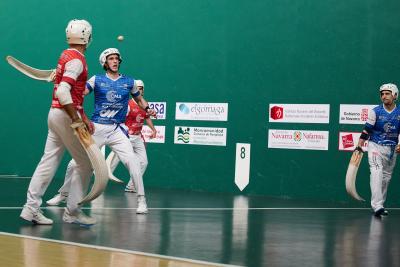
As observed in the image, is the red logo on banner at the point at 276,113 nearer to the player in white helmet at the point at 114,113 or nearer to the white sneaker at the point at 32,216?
the player in white helmet at the point at 114,113

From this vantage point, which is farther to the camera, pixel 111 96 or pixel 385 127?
pixel 385 127

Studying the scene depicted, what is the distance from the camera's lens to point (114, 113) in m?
9.27

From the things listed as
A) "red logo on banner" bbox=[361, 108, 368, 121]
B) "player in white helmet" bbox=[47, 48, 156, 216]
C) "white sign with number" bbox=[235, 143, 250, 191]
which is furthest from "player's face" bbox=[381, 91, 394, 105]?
"white sign with number" bbox=[235, 143, 250, 191]

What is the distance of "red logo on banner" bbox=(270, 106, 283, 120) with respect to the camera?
13.1 meters

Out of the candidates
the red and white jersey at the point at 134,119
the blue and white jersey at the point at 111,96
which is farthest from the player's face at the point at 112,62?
the red and white jersey at the point at 134,119

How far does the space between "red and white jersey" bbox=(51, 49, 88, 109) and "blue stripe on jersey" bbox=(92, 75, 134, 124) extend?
169cm

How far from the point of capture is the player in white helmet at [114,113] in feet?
29.7

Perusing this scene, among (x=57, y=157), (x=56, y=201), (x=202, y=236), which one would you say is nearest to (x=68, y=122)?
(x=57, y=157)

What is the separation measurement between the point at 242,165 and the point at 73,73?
21.3 feet

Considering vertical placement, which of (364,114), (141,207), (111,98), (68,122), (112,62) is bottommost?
(141,207)

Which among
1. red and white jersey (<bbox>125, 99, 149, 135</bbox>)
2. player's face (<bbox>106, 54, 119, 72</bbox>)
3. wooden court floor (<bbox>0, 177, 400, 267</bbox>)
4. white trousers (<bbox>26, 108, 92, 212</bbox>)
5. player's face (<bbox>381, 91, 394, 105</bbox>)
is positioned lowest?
wooden court floor (<bbox>0, 177, 400, 267</bbox>)

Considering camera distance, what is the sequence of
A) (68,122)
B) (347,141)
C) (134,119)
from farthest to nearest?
1. (134,119)
2. (347,141)
3. (68,122)

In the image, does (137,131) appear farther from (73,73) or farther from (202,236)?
(202,236)

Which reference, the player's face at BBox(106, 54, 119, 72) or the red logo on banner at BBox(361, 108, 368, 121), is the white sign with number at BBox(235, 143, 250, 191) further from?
the player's face at BBox(106, 54, 119, 72)
